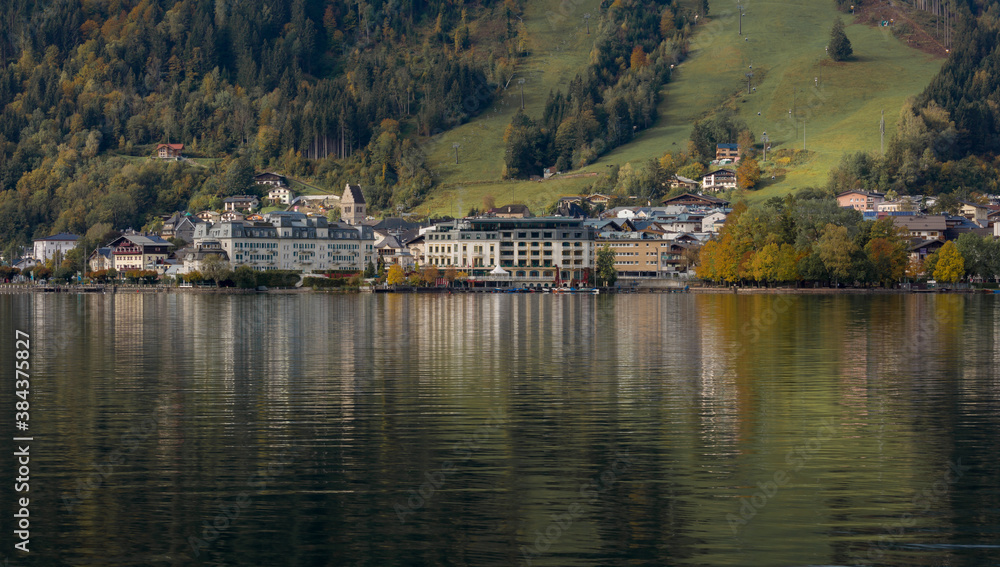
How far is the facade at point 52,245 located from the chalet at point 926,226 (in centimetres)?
13447

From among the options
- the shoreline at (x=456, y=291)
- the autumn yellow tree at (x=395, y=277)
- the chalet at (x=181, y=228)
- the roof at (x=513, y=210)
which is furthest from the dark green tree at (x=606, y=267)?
the chalet at (x=181, y=228)

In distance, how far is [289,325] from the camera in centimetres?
6294

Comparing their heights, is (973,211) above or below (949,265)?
above

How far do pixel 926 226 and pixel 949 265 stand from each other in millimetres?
25464

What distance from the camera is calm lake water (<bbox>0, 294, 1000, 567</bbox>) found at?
1599 cm

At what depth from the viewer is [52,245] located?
192250 mm

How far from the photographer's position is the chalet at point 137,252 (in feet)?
547

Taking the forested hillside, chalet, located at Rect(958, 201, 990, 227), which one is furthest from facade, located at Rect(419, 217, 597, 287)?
chalet, located at Rect(958, 201, 990, 227)

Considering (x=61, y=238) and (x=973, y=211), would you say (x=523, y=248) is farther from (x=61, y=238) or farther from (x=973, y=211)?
(x=61, y=238)

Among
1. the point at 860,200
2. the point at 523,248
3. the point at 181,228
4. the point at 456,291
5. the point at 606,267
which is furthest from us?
the point at 181,228

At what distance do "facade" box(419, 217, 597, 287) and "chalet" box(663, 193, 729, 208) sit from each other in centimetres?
3379

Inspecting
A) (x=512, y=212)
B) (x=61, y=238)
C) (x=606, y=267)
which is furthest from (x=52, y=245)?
(x=606, y=267)

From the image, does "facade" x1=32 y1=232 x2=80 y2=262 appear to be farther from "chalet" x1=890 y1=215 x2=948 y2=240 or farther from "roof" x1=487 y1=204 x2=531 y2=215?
"chalet" x1=890 y1=215 x2=948 y2=240

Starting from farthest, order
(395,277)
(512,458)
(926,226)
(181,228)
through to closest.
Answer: (181,228), (395,277), (926,226), (512,458)
